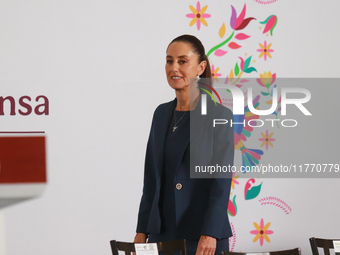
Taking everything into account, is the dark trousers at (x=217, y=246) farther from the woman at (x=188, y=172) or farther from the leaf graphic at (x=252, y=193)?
the leaf graphic at (x=252, y=193)

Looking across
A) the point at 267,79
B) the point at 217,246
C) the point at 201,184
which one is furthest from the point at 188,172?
the point at 267,79

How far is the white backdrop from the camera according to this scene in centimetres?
333

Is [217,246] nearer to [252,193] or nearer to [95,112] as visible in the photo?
[252,193]

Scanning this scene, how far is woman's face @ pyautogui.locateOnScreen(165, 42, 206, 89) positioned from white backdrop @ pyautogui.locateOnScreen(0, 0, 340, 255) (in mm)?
1204

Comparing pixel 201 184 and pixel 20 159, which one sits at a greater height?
pixel 20 159

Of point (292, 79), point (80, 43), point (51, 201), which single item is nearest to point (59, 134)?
point (51, 201)

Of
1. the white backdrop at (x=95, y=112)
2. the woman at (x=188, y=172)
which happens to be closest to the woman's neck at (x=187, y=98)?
the woman at (x=188, y=172)

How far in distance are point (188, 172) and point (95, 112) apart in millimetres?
1542

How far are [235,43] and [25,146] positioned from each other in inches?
73.6

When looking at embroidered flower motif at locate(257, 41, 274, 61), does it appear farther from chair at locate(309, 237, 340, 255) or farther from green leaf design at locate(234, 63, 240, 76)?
chair at locate(309, 237, 340, 255)

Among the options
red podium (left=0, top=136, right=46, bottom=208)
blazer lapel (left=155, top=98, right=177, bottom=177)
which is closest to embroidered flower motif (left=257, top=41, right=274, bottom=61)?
blazer lapel (left=155, top=98, right=177, bottom=177)

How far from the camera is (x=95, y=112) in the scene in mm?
3371

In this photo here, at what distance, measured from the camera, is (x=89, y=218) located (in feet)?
11.0

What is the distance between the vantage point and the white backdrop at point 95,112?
10.9 ft
